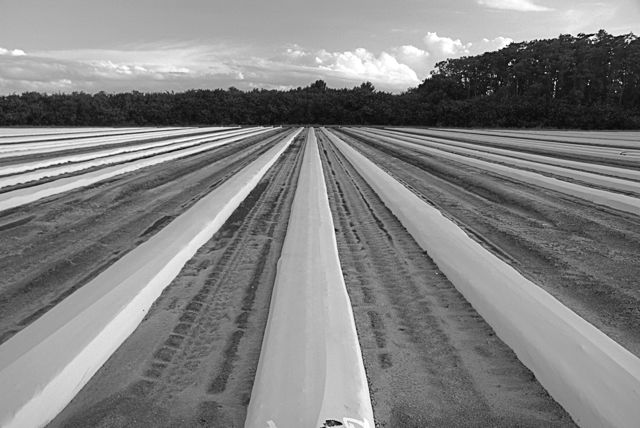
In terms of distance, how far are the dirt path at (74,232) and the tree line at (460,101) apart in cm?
3030

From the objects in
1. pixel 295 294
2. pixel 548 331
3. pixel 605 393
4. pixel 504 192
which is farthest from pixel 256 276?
pixel 504 192

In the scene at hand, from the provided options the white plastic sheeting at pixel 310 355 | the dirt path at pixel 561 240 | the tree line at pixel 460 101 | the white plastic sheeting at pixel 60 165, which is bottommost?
the white plastic sheeting at pixel 310 355

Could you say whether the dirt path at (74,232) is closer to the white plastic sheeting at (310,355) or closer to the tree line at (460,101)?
the white plastic sheeting at (310,355)

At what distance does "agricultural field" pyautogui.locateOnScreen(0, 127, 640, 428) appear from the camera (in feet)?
6.54

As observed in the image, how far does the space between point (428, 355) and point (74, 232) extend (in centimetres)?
397

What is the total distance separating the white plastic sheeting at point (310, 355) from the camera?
72.3 inches

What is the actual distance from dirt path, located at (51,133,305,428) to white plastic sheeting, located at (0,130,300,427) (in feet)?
0.23

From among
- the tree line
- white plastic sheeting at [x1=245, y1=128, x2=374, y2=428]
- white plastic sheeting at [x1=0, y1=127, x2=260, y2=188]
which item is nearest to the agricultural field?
white plastic sheeting at [x1=245, y1=128, x2=374, y2=428]

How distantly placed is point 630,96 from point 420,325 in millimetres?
40897

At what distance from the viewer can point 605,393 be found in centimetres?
200

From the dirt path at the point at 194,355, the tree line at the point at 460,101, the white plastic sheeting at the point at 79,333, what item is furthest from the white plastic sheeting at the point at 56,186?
the tree line at the point at 460,101

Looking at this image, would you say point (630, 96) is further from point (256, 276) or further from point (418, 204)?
point (256, 276)

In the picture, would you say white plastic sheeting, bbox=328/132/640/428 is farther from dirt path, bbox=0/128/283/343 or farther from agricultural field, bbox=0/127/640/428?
dirt path, bbox=0/128/283/343

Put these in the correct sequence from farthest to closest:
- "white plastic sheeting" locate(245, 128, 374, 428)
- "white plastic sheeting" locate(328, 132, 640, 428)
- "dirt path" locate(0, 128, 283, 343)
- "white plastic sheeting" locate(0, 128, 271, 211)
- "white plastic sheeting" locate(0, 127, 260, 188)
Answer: "white plastic sheeting" locate(0, 127, 260, 188), "white plastic sheeting" locate(0, 128, 271, 211), "dirt path" locate(0, 128, 283, 343), "white plastic sheeting" locate(328, 132, 640, 428), "white plastic sheeting" locate(245, 128, 374, 428)
